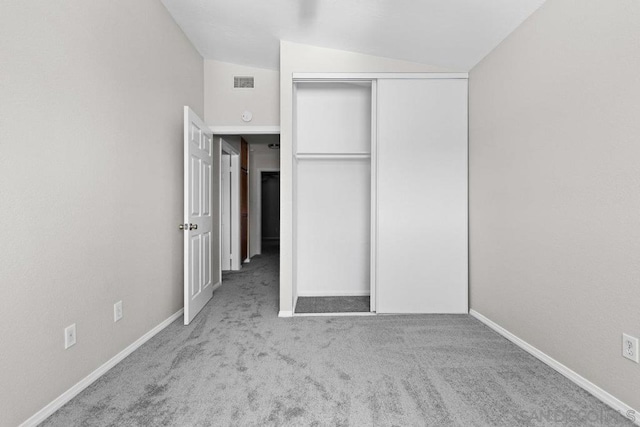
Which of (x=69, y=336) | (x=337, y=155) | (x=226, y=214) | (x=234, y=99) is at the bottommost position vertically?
(x=69, y=336)

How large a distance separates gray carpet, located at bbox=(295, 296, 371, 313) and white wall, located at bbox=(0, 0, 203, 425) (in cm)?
137

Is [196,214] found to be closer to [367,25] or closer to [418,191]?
[418,191]

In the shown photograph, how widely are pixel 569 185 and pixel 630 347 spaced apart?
92 centimetres

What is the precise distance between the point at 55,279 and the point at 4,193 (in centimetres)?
52

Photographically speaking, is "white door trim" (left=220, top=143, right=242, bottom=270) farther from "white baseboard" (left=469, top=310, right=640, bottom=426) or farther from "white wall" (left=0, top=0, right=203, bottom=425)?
"white baseboard" (left=469, top=310, right=640, bottom=426)

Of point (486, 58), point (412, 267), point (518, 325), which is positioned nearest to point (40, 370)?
→ point (412, 267)

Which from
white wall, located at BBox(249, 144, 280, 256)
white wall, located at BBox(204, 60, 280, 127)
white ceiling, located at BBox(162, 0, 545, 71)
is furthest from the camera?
white wall, located at BBox(249, 144, 280, 256)

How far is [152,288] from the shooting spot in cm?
267

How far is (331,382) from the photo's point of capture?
1.93 meters

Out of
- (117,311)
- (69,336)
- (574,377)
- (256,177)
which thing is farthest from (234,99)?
(574,377)

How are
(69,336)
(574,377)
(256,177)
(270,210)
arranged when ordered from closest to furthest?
(69,336) → (574,377) → (256,177) → (270,210)

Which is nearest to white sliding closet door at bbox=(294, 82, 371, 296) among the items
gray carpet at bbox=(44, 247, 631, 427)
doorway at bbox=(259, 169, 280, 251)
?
gray carpet at bbox=(44, 247, 631, 427)

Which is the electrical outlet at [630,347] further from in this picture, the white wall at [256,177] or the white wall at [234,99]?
the white wall at [256,177]

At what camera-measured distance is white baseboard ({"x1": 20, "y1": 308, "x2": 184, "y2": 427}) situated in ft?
5.16
